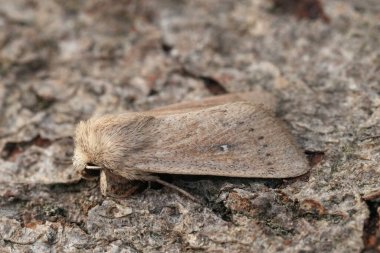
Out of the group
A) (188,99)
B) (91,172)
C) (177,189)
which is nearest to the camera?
(177,189)

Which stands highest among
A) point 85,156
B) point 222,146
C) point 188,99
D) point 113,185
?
point 188,99

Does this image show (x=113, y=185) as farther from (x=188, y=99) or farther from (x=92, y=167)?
(x=188, y=99)

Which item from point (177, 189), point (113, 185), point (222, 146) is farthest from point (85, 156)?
point (222, 146)

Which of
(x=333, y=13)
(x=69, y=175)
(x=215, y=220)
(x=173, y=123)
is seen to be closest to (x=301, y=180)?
(x=215, y=220)

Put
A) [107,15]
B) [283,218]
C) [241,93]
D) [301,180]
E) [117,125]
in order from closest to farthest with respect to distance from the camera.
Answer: [283,218] → [301,180] → [117,125] → [241,93] → [107,15]

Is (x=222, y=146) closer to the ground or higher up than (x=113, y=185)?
higher up

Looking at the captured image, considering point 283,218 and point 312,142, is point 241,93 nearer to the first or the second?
point 312,142

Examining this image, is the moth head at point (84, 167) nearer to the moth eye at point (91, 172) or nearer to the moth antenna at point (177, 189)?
the moth eye at point (91, 172)

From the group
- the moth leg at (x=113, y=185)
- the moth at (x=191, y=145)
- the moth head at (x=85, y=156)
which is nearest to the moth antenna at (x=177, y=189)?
the moth at (x=191, y=145)
